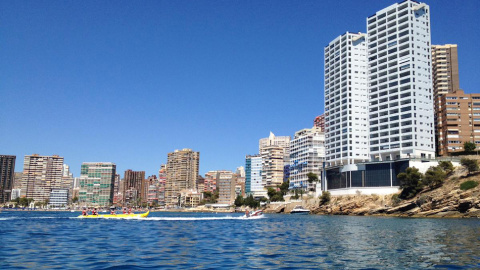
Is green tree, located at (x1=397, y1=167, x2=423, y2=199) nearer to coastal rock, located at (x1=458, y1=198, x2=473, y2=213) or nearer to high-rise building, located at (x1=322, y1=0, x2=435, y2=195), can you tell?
high-rise building, located at (x1=322, y1=0, x2=435, y2=195)

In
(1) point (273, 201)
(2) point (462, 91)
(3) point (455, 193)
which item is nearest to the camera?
(3) point (455, 193)

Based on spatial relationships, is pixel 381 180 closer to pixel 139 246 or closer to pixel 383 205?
pixel 383 205

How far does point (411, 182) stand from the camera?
112 meters

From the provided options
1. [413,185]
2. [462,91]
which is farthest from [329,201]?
[462,91]

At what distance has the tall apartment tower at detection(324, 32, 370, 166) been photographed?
14900 cm

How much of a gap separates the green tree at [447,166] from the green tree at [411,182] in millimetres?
6808

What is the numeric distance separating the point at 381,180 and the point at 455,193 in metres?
29.6

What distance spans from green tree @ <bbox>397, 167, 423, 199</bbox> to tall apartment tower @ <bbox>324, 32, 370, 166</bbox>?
32.2m

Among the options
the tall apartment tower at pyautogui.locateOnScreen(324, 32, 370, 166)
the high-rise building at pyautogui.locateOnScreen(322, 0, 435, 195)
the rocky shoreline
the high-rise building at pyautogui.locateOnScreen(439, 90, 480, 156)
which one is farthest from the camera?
the high-rise building at pyautogui.locateOnScreen(439, 90, 480, 156)

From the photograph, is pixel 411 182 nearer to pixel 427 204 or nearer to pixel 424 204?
pixel 424 204

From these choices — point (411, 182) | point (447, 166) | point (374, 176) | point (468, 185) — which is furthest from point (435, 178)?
point (374, 176)

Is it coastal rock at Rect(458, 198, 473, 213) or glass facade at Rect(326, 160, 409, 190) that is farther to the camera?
glass facade at Rect(326, 160, 409, 190)

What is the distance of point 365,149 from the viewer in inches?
5856

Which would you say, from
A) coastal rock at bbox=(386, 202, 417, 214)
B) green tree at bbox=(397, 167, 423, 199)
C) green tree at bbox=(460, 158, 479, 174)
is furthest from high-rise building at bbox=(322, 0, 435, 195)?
green tree at bbox=(460, 158, 479, 174)
